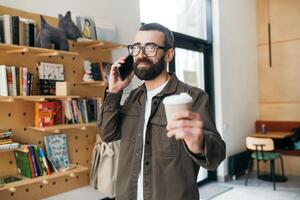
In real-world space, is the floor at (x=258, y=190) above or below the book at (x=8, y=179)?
below

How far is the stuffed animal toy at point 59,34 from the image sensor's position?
230 centimetres

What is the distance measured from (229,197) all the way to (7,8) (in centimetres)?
358

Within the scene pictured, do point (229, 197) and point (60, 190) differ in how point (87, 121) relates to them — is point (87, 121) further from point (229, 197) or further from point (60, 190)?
point (229, 197)

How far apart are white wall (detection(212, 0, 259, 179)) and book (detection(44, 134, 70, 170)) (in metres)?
3.05

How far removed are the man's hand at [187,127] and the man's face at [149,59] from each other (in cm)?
53

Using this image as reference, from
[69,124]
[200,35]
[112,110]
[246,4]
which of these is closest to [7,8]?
[69,124]

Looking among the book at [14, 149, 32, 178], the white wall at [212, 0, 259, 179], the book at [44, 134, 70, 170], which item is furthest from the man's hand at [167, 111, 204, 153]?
the white wall at [212, 0, 259, 179]

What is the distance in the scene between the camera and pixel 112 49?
9.79 ft

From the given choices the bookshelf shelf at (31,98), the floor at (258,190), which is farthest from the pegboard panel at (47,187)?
the floor at (258,190)

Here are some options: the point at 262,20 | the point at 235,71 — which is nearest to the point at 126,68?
the point at 235,71

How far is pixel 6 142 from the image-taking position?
84.3 inches

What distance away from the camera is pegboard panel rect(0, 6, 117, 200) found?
7.46ft

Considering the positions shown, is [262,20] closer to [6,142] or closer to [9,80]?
[9,80]

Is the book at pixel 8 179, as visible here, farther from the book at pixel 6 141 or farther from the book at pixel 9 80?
the book at pixel 9 80
